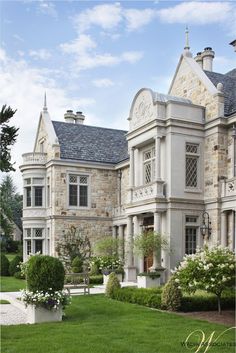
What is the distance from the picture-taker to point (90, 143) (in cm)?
3041

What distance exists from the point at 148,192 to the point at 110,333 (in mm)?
12074

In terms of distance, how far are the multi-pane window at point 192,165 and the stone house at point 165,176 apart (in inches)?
1.8

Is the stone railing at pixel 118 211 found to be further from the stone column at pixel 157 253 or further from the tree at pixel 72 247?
the stone column at pixel 157 253

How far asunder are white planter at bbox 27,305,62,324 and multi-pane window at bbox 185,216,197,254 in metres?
9.92

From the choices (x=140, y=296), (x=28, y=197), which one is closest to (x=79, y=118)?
(x=28, y=197)

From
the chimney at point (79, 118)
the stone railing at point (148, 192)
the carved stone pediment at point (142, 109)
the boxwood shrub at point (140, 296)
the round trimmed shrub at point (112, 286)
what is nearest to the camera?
the boxwood shrub at point (140, 296)

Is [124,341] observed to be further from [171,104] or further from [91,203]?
[91,203]

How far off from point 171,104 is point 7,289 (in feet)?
35.9

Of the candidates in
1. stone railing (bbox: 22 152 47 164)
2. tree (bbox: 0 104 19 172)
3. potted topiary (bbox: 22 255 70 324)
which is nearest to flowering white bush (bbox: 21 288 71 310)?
potted topiary (bbox: 22 255 70 324)

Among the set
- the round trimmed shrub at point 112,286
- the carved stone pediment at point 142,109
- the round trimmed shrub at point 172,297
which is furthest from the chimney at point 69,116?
the round trimmed shrub at point 172,297

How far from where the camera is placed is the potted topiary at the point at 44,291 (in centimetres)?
1171

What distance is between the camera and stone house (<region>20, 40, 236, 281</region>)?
66.0 ft

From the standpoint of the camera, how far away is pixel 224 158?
20141 mm

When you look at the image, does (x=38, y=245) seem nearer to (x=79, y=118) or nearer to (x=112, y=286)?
(x=79, y=118)
